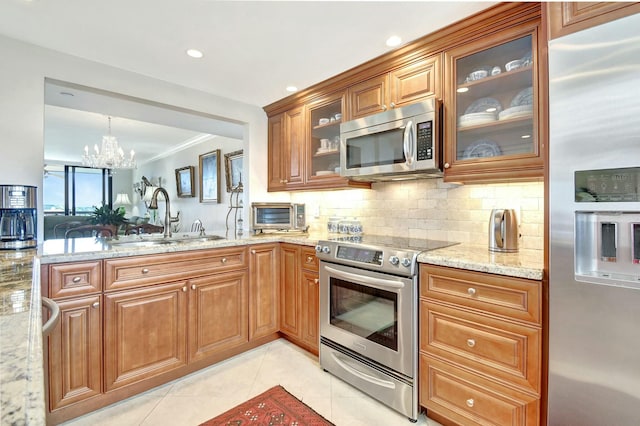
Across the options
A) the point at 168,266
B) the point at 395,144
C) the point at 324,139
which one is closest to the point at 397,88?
the point at 395,144

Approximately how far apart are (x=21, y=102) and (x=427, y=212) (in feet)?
9.61

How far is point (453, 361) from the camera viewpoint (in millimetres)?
1584

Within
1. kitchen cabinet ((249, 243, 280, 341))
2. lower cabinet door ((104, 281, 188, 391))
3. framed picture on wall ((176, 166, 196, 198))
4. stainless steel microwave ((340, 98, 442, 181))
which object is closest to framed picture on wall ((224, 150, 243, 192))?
framed picture on wall ((176, 166, 196, 198))

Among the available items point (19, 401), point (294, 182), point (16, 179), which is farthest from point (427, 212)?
point (16, 179)

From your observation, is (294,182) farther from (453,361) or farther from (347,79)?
(453,361)

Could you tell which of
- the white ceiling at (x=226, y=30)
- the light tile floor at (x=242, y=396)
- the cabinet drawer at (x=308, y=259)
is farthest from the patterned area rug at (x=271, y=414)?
the white ceiling at (x=226, y=30)

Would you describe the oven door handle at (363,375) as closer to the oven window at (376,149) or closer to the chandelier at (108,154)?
the oven window at (376,149)

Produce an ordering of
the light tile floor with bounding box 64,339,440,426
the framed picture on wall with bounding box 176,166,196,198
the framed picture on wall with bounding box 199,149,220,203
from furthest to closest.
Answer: the framed picture on wall with bounding box 176,166,196,198, the framed picture on wall with bounding box 199,149,220,203, the light tile floor with bounding box 64,339,440,426

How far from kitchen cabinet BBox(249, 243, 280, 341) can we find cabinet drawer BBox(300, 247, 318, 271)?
0.31 m

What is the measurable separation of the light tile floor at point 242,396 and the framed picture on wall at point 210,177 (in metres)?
3.09

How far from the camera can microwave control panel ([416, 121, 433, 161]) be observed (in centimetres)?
192

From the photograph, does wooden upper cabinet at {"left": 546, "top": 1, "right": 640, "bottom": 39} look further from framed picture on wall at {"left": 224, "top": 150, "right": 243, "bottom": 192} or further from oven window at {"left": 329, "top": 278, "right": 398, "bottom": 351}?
framed picture on wall at {"left": 224, "top": 150, "right": 243, "bottom": 192}

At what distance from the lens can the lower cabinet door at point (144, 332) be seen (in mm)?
1839

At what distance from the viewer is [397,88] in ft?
7.16
